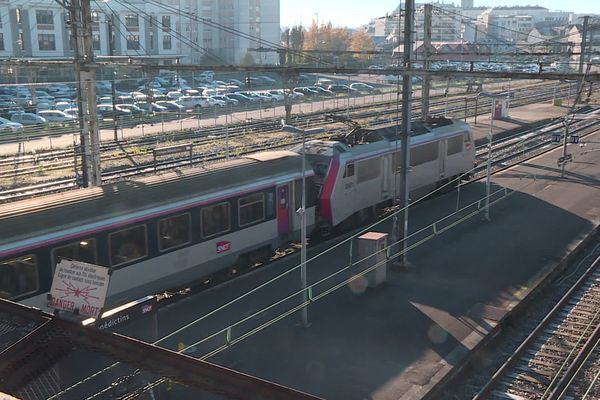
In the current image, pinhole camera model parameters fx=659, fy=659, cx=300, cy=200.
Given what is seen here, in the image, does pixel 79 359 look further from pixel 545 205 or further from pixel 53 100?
pixel 53 100

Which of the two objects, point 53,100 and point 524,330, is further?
point 53,100

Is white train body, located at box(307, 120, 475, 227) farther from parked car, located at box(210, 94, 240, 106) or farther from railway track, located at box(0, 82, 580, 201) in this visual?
parked car, located at box(210, 94, 240, 106)

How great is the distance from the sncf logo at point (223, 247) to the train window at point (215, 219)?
0.24 metres

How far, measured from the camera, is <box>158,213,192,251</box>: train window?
11547mm

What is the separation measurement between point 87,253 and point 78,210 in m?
0.71

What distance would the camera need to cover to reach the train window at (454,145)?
20.8 meters

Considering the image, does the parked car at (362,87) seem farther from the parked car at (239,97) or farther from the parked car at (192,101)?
the parked car at (192,101)

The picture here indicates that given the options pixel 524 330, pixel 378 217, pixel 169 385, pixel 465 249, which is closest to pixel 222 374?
pixel 169 385

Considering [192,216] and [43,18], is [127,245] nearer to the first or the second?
[192,216]

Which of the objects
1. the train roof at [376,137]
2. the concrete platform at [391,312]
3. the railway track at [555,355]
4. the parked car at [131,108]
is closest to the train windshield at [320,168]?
the train roof at [376,137]

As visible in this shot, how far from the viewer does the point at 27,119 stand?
1417 inches

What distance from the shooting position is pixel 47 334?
124 inches

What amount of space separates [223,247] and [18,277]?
4184mm

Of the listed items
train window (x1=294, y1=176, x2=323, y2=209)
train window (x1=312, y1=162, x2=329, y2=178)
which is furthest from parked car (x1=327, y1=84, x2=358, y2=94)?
train window (x1=294, y1=176, x2=323, y2=209)
